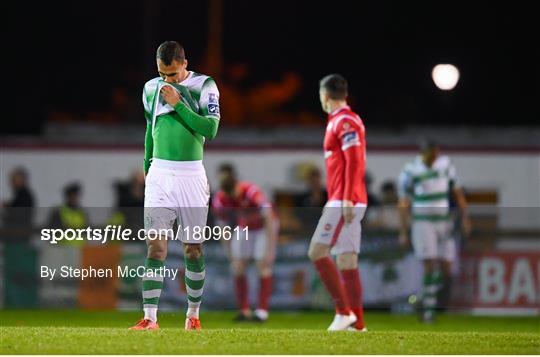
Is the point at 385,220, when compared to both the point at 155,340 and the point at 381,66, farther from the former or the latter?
the point at 381,66

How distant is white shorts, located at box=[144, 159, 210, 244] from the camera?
12.3 m

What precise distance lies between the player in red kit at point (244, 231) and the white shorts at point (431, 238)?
1.84 meters

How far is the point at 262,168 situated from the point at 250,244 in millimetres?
5810

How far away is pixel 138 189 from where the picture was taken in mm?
22203

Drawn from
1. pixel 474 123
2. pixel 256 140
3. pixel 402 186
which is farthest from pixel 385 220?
Result: pixel 474 123

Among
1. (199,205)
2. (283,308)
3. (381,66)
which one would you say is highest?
(381,66)

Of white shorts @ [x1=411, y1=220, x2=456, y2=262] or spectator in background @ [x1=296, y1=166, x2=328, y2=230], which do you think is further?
spectator in background @ [x1=296, y1=166, x2=328, y2=230]

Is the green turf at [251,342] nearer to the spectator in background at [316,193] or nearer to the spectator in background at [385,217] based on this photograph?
the spectator in background at [385,217]

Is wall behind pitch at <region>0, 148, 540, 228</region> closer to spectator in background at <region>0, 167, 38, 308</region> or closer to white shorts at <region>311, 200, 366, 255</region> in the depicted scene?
spectator in background at <region>0, 167, 38, 308</region>

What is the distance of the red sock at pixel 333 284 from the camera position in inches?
546

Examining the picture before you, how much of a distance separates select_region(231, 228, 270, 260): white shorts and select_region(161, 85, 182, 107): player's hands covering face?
24.0 ft

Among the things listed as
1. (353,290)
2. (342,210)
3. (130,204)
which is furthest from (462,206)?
(342,210)

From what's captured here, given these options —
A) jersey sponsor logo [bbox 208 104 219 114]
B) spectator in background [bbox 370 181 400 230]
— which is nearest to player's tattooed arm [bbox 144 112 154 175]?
jersey sponsor logo [bbox 208 104 219 114]

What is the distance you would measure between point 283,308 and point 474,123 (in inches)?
Result: 1159
